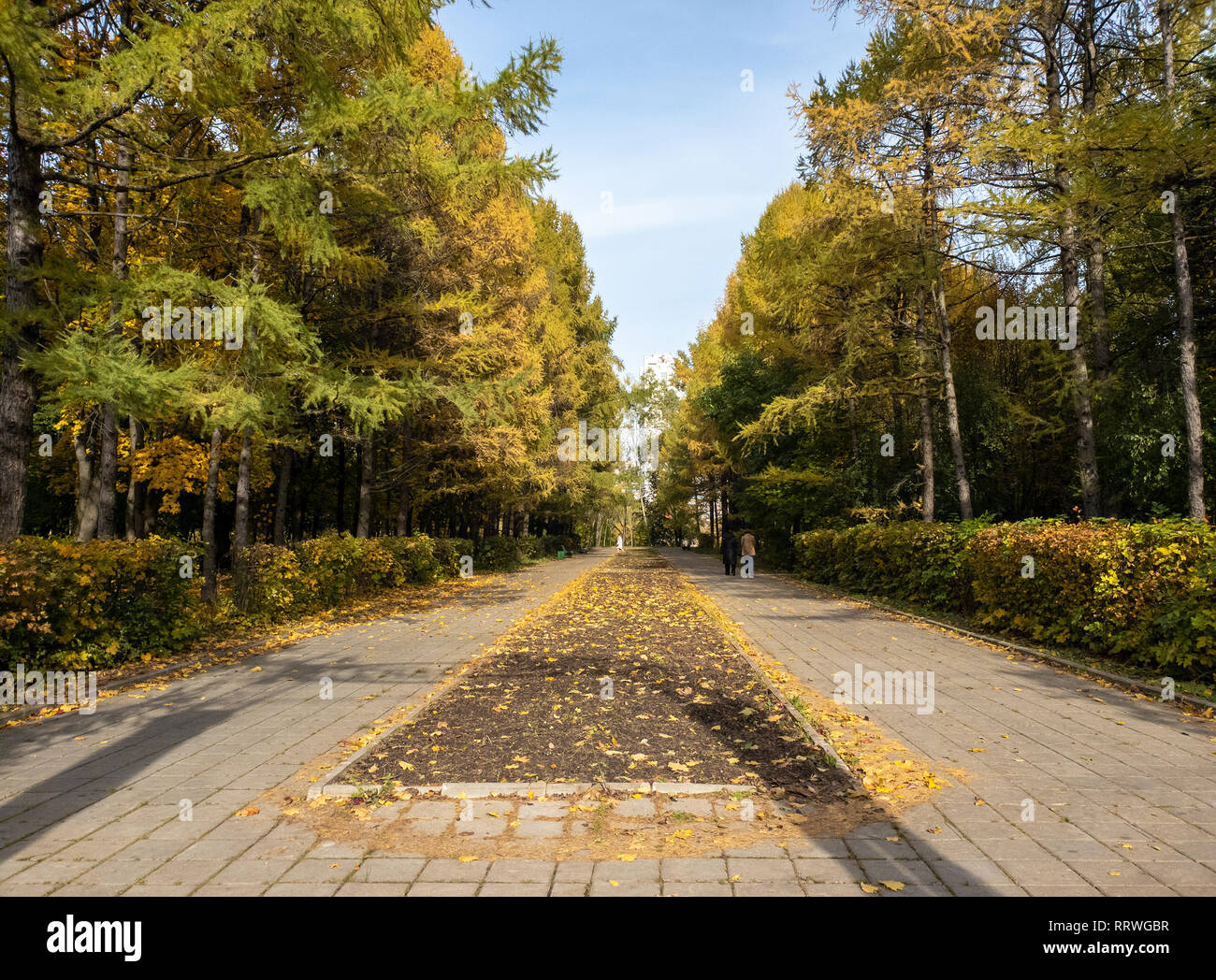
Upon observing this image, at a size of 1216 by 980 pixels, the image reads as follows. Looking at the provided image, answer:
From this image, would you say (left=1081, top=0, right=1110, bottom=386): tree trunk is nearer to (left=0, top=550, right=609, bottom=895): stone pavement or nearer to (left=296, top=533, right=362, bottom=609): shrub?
(left=0, top=550, right=609, bottom=895): stone pavement

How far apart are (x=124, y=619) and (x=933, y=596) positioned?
13.3 m

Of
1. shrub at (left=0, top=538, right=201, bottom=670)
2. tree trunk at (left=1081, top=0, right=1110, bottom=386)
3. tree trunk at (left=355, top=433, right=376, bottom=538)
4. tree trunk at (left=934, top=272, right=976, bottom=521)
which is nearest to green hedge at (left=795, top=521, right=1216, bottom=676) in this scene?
tree trunk at (left=934, top=272, right=976, bottom=521)

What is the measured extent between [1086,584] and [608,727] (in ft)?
21.8

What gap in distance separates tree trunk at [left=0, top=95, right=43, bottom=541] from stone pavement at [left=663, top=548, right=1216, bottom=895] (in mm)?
9451

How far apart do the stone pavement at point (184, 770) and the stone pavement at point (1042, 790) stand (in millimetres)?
3137

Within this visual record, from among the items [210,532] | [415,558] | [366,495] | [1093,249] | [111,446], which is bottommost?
[415,558]

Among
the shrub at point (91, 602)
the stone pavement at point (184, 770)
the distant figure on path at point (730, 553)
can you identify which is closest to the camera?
the stone pavement at point (184, 770)

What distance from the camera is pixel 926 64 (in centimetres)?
1444

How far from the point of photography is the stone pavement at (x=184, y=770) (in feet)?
11.3

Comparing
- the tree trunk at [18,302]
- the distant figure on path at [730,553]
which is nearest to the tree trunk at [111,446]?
the tree trunk at [18,302]

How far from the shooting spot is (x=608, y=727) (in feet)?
19.1

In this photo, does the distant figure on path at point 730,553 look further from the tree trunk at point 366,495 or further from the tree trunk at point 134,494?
the tree trunk at point 134,494

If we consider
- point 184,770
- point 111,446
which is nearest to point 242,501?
point 111,446

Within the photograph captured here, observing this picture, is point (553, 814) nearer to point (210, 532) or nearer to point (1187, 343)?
point (1187, 343)
